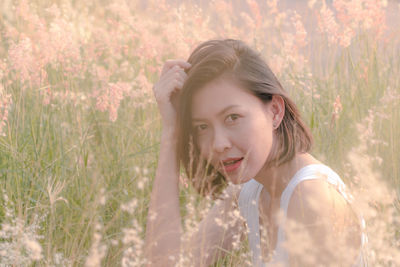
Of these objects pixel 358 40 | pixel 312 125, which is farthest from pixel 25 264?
pixel 358 40

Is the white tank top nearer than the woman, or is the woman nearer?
the white tank top

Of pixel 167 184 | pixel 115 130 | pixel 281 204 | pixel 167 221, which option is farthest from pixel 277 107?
pixel 115 130

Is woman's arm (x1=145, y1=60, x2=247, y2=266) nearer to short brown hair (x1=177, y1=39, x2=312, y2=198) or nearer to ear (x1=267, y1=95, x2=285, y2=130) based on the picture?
short brown hair (x1=177, y1=39, x2=312, y2=198)

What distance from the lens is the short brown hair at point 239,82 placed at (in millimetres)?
2141

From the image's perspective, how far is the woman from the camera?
74.3 inches

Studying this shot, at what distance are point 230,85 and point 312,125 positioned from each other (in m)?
1.13

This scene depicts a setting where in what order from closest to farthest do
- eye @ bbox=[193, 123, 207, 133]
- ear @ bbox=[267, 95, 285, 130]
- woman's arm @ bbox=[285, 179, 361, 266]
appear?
woman's arm @ bbox=[285, 179, 361, 266]
eye @ bbox=[193, 123, 207, 133]
ear @ bbox=[267, 95, 285, 130]

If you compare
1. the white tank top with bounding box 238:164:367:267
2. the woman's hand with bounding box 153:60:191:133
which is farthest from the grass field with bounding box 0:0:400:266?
the woman's hand with bounding box 153:60:191:133

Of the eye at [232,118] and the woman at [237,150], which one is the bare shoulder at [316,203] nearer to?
the woman at [237,150]

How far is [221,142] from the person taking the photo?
198 centimetres

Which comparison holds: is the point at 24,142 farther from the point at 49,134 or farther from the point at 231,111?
the point at 231,111

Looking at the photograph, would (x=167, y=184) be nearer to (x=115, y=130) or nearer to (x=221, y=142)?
(x=221, y=142)

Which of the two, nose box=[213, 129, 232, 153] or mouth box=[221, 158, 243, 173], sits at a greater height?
nose box=[213, 129, 232, 153]

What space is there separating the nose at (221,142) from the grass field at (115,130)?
239 millimetres
